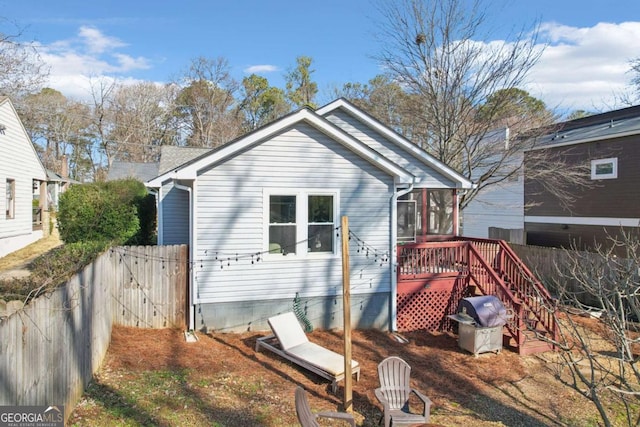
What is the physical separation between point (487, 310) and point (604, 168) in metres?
10.4

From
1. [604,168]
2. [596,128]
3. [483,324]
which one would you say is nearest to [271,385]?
[483,324]

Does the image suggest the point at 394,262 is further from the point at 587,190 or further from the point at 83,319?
the point at 587,190

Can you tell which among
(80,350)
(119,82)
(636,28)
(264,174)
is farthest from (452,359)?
(119,82)

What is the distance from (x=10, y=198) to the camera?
17.7m

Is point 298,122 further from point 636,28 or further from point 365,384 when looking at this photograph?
point 636,28

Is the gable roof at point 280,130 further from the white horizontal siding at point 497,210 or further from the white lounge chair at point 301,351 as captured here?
the white horizontal siding at point 497,210

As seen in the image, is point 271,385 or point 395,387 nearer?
point 395,387

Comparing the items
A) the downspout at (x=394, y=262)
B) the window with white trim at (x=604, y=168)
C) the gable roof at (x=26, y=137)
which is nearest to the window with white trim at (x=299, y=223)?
the downspout at (x=394, y=262)

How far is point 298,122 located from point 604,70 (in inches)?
943

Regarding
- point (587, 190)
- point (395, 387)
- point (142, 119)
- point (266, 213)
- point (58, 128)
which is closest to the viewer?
point (395, 387)

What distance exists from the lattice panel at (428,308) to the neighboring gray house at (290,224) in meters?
0.48

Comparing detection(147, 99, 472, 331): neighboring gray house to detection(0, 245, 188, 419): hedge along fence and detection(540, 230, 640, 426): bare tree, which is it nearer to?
detection(0, 245, 188, 419): hedge along fence

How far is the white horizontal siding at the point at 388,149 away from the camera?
1274cm

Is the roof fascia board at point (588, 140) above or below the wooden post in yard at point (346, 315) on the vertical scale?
above
